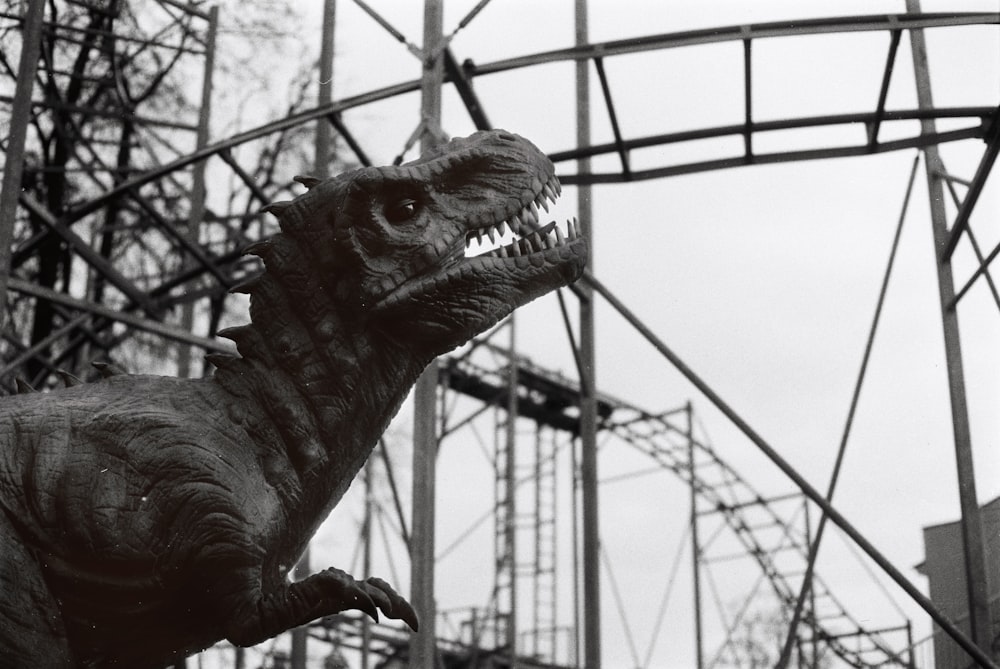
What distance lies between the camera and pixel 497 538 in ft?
57.2

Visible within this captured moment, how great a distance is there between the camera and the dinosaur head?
297cm

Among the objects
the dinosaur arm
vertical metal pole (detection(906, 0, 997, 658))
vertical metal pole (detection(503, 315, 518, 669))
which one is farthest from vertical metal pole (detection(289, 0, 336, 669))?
vertical metal pole (detection(503, 315, 518, 669))

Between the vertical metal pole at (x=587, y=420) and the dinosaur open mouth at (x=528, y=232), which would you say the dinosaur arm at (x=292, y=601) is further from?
the vertical metal pole at (x=587, y=420)

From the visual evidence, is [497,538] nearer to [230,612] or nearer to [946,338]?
[946,338]

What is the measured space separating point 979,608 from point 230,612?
4046mm

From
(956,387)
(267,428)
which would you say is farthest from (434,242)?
(956,387)

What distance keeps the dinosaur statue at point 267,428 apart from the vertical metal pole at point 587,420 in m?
2.80

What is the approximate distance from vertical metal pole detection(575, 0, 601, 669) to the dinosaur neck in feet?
9.44

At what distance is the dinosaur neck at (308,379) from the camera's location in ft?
9.66

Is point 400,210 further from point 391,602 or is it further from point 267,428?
Answer: point 391,602

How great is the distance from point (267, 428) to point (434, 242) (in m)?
0.58

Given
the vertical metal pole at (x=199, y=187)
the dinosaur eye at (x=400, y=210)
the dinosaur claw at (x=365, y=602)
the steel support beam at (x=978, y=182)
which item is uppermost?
the vertical metal pole at (x=199, y=187)

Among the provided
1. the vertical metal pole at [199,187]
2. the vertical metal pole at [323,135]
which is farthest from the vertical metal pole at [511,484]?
the vertical metal pole at [323,135]

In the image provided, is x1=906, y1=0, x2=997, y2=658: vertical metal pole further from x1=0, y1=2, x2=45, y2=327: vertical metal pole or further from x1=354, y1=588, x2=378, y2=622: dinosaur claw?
x1=0, y1=2, x2=45, y2=327: vertical metal pole
